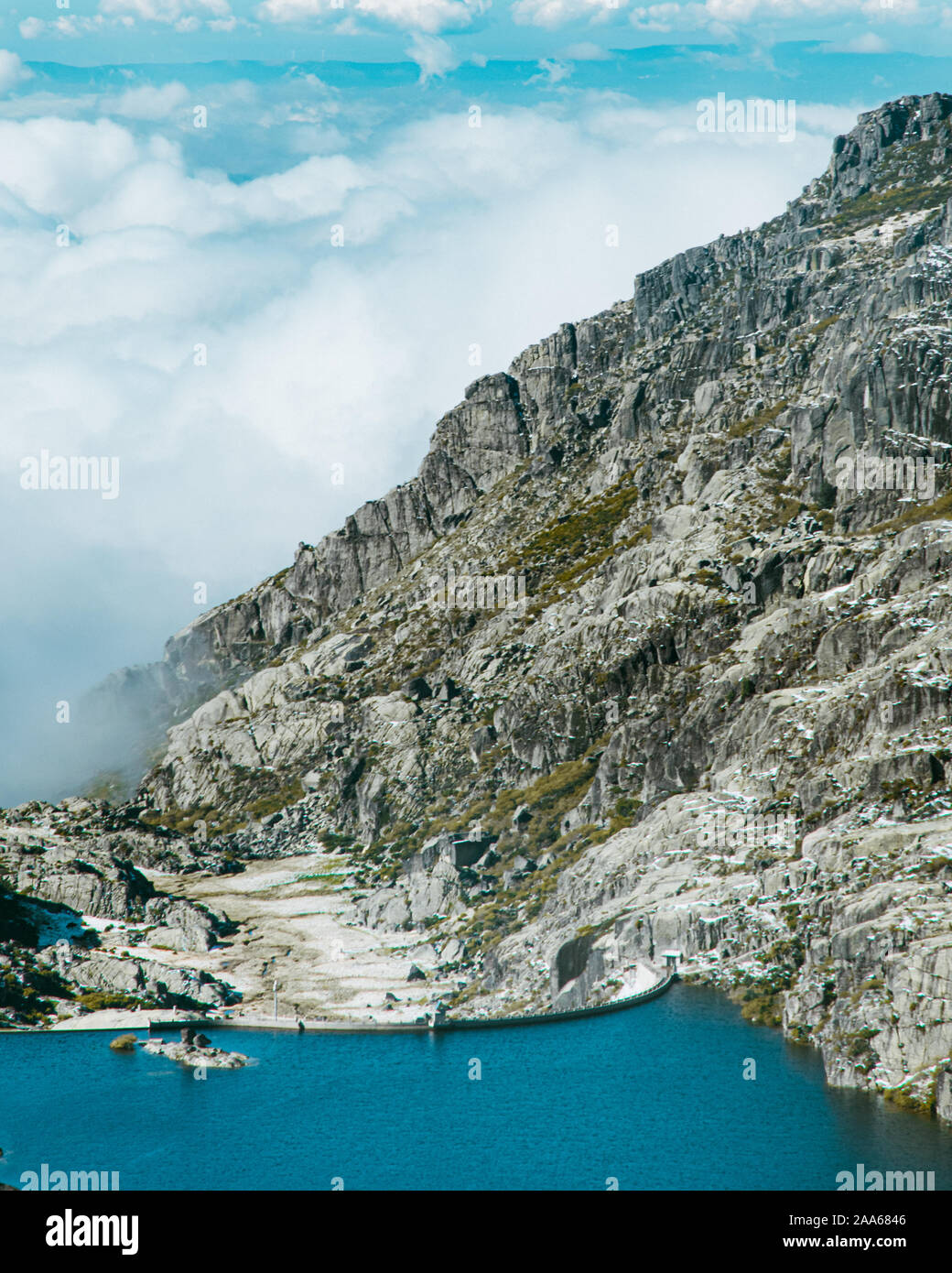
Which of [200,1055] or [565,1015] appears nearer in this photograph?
[200,1055]

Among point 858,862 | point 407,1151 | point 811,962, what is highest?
point 858,862

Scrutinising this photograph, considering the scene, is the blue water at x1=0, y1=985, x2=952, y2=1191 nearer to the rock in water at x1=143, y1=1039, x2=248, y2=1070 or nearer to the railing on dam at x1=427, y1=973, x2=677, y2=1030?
the rock in water at x1=143, y1=1039, x2=248, y2=1070

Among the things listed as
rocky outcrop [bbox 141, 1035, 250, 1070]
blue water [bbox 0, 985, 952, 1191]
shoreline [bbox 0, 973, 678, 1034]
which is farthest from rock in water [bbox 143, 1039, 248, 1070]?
shoreline [bbox 0, 973, 678, 1034]

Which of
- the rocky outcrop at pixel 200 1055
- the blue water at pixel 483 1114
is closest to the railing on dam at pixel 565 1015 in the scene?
the blue water at pixel 483 1114

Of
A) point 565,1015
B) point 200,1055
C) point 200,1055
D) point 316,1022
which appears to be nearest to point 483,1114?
point 565,1015

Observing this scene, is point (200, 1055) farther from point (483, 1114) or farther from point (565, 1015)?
point (565, 1015)

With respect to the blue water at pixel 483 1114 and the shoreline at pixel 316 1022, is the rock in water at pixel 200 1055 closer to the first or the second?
the blue water at pixel 483 1114
